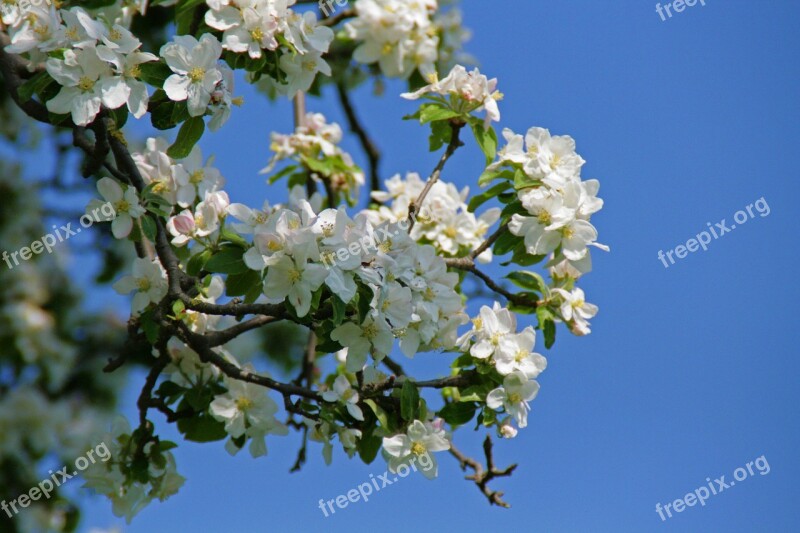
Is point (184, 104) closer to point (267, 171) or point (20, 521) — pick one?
point (267, 171)

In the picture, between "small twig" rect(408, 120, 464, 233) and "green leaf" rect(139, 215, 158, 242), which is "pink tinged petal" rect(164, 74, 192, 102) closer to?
"green leaf" rect(139, 215, 158, 242)

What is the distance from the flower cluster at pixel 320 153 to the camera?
2883mm

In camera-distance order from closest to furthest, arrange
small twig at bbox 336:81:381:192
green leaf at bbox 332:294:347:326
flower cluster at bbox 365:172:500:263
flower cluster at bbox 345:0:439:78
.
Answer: green leaf at bbox 332:294:347:326, flower cluster at bbox 365:172:500:263, flower cluster at bbox 345:0:439:78, small twig at bbox 336:81:381:192

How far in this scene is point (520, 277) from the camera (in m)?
2.26

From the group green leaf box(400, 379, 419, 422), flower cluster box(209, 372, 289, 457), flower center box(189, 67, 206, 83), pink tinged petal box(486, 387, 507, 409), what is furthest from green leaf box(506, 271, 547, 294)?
flower center box(189, 67, 206, 83)

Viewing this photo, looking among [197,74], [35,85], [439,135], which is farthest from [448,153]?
[35,85]

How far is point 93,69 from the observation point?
1843 millimetres

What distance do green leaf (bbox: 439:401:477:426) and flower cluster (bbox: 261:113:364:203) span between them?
40.3 inches

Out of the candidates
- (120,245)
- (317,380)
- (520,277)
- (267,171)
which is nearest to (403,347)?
(520,277)

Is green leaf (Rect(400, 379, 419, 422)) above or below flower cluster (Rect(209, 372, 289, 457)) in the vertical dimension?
below

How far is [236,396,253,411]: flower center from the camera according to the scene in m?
2.16

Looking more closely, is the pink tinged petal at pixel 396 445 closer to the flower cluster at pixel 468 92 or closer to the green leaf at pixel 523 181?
the green leaf at pixel 523 181

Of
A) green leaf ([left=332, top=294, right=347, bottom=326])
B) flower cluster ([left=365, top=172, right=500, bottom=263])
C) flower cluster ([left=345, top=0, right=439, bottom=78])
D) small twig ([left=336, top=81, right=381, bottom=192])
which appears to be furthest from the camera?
small twig ([left=336, top=81, right=381, bottom=192])

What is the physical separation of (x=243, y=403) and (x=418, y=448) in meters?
0.44
